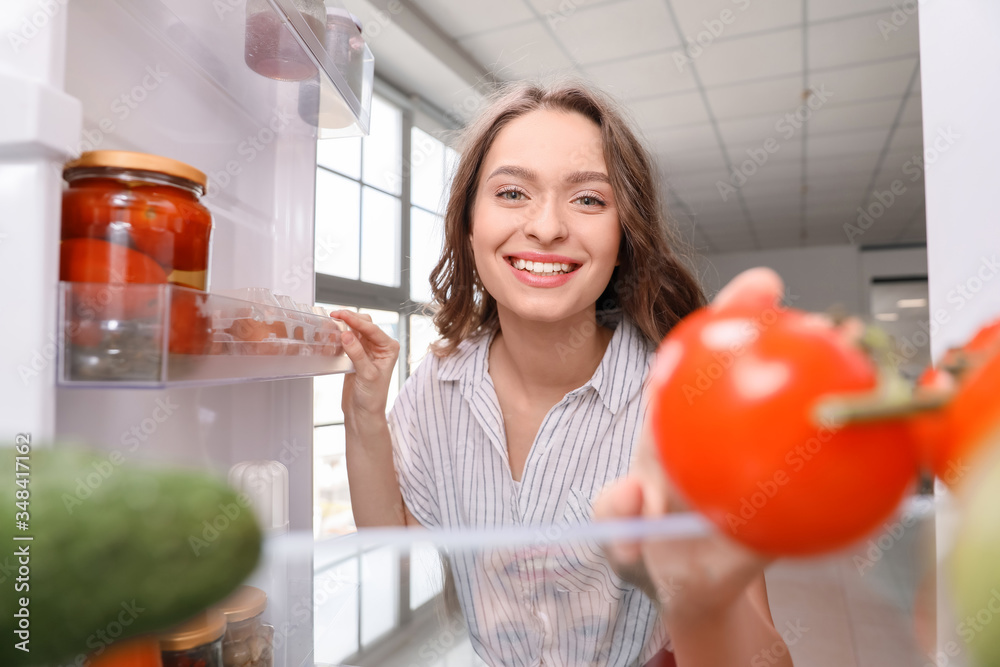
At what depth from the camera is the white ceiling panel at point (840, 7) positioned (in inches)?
103

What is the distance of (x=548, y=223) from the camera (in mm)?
801

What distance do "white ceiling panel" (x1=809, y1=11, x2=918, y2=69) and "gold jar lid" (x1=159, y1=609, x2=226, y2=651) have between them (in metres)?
3.31

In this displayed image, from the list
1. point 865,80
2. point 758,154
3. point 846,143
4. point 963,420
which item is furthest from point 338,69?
point 846,143

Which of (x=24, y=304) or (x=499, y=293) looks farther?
(x=499, y=293)

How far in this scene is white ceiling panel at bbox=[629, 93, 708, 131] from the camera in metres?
3.51

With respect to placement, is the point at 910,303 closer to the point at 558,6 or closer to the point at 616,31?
the point at 616,31

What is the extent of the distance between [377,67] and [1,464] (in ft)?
9.94

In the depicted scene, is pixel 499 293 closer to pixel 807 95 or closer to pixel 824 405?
pixel 824 405

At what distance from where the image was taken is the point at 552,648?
11.4 inches

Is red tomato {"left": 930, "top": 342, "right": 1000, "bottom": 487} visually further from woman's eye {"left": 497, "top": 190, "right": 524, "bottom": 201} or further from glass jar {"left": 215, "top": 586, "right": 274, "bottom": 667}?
woman's eye {"left": 497, "top": 190, "right": 524, "bottom": 201}

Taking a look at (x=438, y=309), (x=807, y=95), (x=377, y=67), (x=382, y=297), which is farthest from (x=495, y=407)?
(x=807, y=95)

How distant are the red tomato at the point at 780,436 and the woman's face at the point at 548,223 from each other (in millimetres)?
644

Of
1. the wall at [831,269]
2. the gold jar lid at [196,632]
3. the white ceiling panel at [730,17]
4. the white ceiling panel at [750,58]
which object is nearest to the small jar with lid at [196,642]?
the gold jar lid at [196,632]

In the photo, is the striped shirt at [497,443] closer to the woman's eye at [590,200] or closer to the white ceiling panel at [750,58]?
the woman's eye at [590,200]
